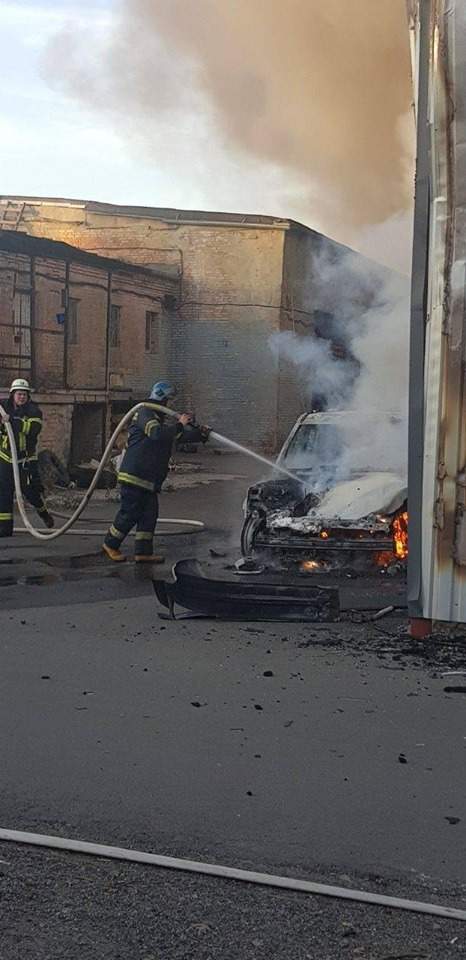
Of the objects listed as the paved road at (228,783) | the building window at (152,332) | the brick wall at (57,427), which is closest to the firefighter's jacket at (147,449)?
the paved road at (228,783)

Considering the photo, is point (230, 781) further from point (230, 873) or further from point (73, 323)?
point (73, 323)

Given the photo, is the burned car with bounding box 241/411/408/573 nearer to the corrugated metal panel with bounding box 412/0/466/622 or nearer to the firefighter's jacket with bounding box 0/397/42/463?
the corrugated metal panel with bounding box 412/0/466/622

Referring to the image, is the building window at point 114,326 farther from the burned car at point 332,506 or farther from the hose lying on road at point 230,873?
the hose lying on road at point 230,873

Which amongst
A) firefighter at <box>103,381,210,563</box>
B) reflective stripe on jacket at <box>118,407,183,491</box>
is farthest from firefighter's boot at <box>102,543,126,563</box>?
reflective stripe on jacket at <box>118,407,183,491</box>

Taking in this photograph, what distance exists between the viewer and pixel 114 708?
17.4 feet

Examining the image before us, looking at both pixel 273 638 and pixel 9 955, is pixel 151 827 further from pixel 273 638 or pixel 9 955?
pixel 273 638

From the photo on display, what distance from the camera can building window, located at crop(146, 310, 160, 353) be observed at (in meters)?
28.7

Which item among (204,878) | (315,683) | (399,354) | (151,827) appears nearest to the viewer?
(204,878)

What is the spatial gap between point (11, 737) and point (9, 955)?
1953 millimetres

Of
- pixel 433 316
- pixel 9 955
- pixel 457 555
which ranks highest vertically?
pixel 433 316

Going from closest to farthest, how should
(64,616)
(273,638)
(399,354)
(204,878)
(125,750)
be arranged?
(204,878)
(125,750)
(273,638)
(64,616)
(399,354)

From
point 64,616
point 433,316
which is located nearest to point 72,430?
point 64,616

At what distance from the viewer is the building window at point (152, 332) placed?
2872 cm

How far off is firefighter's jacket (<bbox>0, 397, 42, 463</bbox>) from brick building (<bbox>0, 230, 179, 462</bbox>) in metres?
7.57
